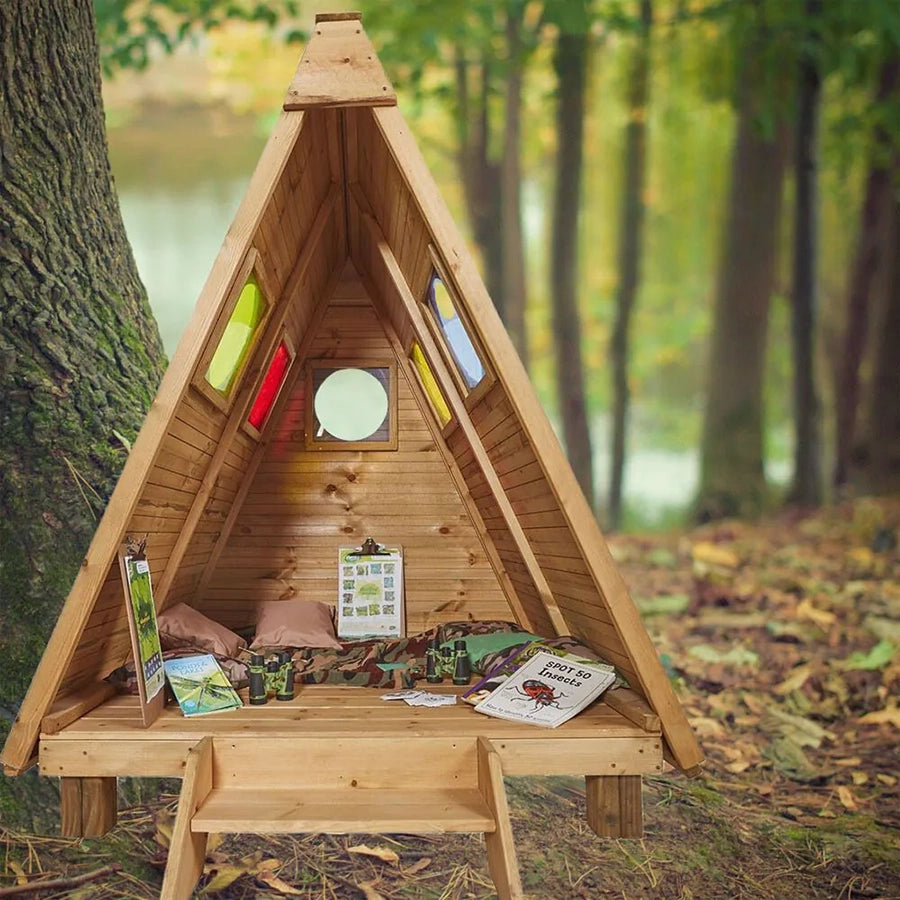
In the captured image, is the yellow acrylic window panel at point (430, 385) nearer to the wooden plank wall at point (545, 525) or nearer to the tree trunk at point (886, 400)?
the wooden plank wall at point (545, 525)

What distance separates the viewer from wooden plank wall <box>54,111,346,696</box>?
2.79 meters

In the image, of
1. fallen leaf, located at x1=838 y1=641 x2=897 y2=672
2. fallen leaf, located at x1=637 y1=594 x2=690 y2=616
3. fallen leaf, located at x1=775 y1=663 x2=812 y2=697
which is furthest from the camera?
fallen leaf, located at x1=637 y1=594 x2=690 y2=616

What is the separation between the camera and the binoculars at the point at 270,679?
3.03 m

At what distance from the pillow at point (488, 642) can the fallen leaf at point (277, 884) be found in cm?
96

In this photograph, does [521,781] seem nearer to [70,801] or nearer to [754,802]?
[754,802]

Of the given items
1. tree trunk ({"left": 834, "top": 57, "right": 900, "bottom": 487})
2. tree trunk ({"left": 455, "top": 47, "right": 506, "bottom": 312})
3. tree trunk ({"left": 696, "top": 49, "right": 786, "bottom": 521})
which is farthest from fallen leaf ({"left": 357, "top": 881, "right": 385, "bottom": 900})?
tree trunk ({"left": 834, "top": 57, "right": 900, "bottom": 487})

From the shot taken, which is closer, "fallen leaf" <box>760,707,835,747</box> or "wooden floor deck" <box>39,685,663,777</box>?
"wooden floor deck" <box>39,685,663,777</box>

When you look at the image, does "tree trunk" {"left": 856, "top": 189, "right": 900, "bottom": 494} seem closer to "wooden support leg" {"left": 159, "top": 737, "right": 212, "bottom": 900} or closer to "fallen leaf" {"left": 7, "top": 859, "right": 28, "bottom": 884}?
"wooden support leg" {"left": 159, "top": 737, "right": 212, "bottom": 900}

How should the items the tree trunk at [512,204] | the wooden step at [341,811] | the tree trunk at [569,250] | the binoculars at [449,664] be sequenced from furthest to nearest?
the tree trunk at [512,204] → the tree trunk at [569,250] → the binoculars at [449,664] → the wooden step at [341,811]

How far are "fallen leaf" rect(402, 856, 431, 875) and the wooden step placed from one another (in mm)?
356

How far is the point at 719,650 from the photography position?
5141 millimetres

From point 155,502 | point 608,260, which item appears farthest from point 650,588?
point 608,260

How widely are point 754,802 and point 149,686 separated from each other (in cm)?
211

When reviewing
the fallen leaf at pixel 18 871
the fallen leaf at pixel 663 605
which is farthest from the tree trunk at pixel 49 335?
the fallen leaf at pixel 663 605
